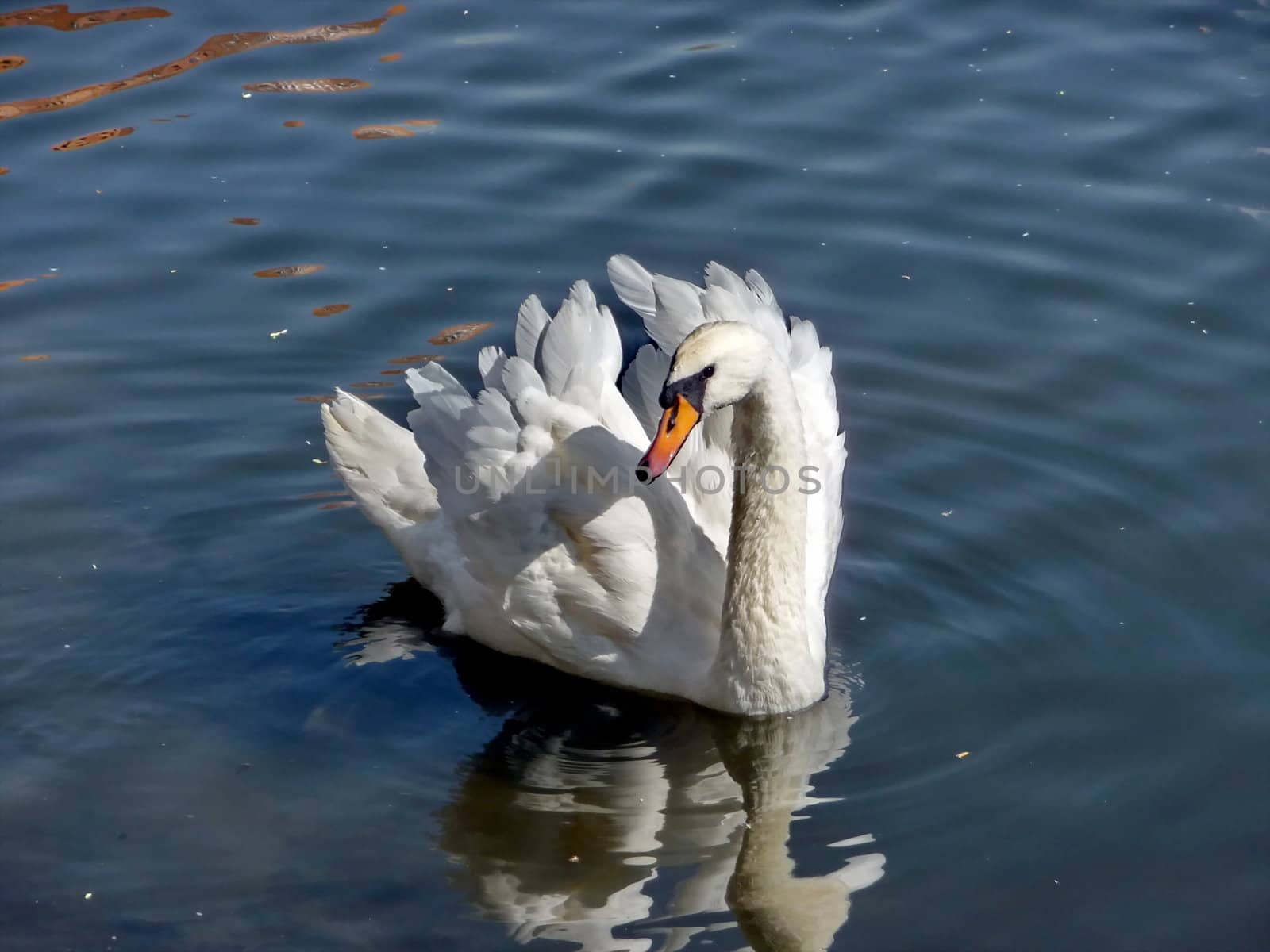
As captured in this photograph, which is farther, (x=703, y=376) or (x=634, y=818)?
(x=634, y=818)

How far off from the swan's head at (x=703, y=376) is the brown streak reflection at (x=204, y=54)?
25.6ft

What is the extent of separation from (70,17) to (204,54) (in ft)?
4.73

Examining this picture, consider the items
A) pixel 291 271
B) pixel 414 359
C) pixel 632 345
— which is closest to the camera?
pixel 414 359

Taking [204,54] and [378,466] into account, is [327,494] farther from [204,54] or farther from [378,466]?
[204,54]

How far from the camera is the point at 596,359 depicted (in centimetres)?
790

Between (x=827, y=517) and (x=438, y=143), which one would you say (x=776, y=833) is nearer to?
(x=827, y=517)

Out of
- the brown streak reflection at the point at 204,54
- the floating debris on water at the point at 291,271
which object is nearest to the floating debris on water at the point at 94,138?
the brown streak reflection at the point at 204,54

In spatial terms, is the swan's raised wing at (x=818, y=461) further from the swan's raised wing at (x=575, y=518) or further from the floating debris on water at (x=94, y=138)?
the floating debris on water at (x=94, y=138)

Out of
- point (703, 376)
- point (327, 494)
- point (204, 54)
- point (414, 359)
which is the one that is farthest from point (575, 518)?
point (204, 54)

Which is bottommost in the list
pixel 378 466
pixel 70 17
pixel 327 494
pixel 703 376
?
pixel 327 494

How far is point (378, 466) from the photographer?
28.0 ft

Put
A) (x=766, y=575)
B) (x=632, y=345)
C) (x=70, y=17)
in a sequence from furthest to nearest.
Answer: (x=70, y=17) → (x=632, y=345) → (x=766, y=575)

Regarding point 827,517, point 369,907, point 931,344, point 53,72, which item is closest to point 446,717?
point 369,907

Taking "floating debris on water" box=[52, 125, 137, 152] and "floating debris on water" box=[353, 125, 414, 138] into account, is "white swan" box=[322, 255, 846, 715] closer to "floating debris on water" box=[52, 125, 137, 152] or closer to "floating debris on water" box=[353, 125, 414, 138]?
"floating debris on water" box=[353, 125, 414, 138]
